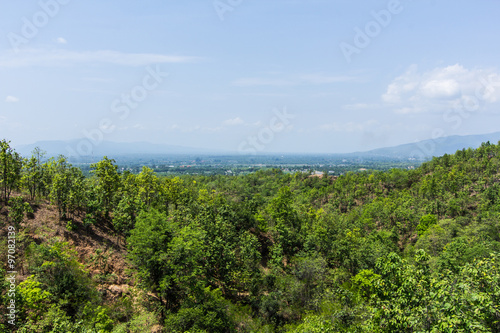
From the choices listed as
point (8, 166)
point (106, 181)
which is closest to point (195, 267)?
point (106, 181)

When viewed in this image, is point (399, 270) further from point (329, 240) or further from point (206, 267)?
point (329, 240)

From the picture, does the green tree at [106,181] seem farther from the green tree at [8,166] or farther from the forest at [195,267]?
the green tree at [8,166]

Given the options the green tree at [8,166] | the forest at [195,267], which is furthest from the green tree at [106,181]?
the green tree at [8,166]

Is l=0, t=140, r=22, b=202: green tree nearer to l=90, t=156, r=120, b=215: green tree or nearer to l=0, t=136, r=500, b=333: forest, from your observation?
l=0, t=136, r=500, b=333: forest

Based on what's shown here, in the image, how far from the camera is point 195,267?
19500 millimetres

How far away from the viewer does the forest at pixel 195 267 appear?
828 cm

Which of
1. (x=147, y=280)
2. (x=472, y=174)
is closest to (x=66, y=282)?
(x=147, y=280)

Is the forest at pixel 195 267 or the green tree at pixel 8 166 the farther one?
the green tree at pixel 8 166

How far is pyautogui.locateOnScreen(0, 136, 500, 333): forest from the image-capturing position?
8.28 meters

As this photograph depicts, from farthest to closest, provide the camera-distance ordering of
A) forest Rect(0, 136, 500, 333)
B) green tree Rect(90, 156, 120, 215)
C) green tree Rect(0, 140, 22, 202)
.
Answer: green tree Rect(90, 156, 120, 215) → green tree Rect(0, 140, 22, 202) → forest Rect(0, 136, 500, 333)

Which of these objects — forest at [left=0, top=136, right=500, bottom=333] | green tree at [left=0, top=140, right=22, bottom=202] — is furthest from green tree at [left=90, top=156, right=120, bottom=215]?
green tree at [left=0, top=140, right=22, bottom=202]

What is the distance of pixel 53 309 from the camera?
13852mm

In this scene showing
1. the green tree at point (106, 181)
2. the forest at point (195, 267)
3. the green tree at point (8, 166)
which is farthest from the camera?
the green tree at point (106, 181)

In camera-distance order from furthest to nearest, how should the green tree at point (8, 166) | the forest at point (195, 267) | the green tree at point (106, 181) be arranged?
1. the green tree at point (106, 181)
2. the green tree at point (8, 166)
3. the forest at point (195, 267)
